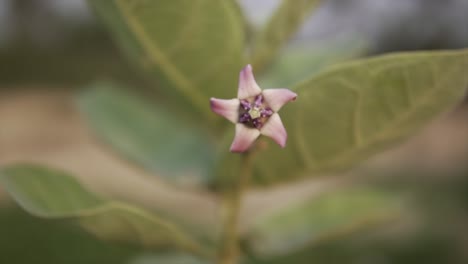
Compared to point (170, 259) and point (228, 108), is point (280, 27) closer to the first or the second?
point (228, 108)

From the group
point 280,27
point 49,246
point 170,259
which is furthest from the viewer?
point 49,246

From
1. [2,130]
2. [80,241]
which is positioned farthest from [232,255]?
[2,130]

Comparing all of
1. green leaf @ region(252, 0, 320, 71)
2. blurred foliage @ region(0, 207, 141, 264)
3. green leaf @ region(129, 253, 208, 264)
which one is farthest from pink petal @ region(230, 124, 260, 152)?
blurred foliage @ region(0, 207, 141, 264)

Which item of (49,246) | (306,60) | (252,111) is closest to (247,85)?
(252,111)

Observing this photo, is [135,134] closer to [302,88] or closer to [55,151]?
[302,88]

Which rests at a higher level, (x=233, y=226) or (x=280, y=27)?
(x=280, y=27)

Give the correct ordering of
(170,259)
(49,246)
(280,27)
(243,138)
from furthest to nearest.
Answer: (49,246) < (170,259) < (280,27) < (243,138)

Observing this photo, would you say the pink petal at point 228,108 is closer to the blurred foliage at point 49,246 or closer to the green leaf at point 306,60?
the green leaf at point 306,60
